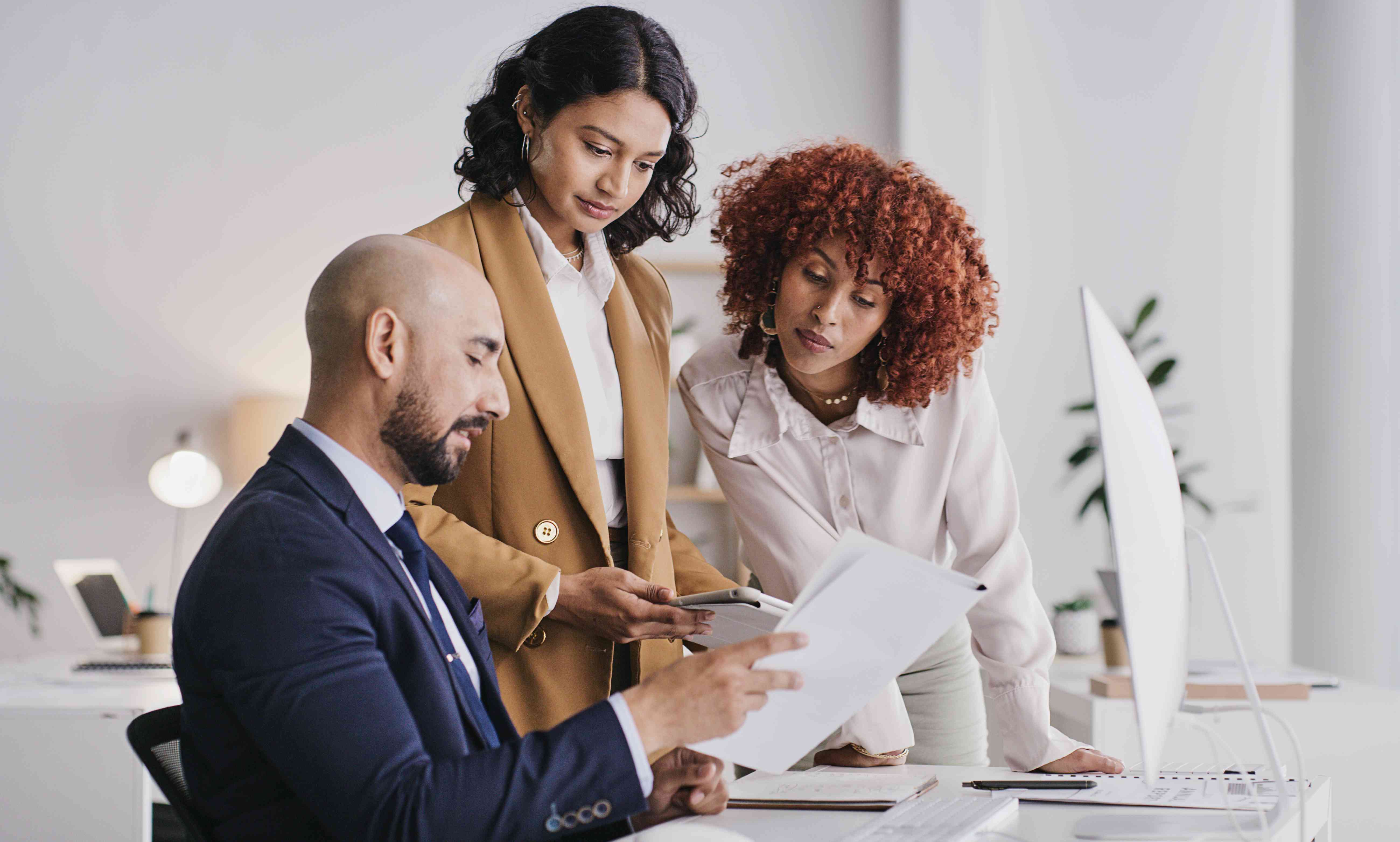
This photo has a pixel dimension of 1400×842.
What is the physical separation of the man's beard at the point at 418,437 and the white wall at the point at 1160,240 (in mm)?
3399

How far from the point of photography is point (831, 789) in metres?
1.45

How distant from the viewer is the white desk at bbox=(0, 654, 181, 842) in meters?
2.67

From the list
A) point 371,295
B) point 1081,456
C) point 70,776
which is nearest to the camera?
point 371,295

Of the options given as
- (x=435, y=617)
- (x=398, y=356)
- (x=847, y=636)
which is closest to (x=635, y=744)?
(x=847, y=636)

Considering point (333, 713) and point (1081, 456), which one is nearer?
point (333, 713)

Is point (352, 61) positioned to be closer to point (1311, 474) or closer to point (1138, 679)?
point (1311, 474)

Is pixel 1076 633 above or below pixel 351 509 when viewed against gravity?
below

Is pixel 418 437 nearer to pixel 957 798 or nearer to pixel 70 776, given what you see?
pixel 957 798

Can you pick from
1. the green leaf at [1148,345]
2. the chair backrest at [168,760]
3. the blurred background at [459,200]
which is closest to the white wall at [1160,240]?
the blurred background at [459,200]

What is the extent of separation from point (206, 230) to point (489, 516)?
329 centimetres

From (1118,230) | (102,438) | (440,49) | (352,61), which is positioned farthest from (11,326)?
(1118,230)

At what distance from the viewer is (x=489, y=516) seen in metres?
1.66

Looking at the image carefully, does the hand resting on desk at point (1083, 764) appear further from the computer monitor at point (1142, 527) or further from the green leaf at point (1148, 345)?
the green leaf at point (1148, 345)

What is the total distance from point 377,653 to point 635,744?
238 millimetres
